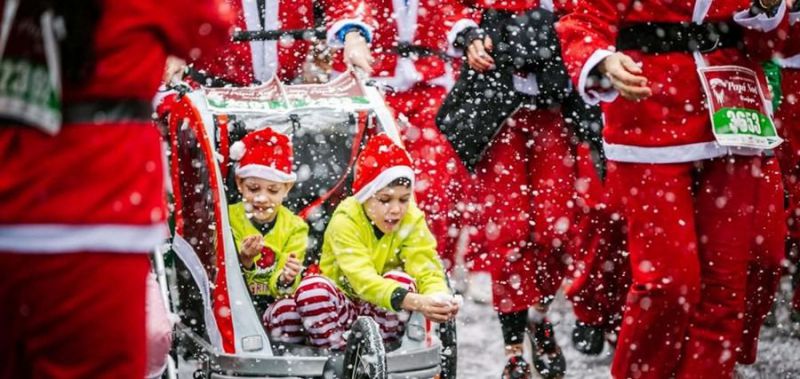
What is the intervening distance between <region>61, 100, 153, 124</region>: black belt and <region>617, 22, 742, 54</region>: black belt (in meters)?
3.05

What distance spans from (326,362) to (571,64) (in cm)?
139

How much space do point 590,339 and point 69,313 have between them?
17.6ft

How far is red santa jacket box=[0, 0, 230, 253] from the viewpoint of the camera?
10.3 ft

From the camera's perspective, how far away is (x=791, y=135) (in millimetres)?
8188

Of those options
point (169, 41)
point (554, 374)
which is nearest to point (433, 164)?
point (554, 374)

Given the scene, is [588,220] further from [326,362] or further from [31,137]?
[31,137]

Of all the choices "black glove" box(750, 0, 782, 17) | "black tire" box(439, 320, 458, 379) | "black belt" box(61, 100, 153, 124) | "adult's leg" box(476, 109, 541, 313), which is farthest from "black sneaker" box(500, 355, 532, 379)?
"black belt" box(61, 100, 153, 124)

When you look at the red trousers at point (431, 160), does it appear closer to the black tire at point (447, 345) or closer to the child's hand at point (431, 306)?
the black tire at point (447, 345)

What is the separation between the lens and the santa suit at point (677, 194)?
5.95 meters

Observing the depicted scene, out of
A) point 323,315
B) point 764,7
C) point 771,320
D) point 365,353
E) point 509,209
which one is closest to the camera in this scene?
point 365,353

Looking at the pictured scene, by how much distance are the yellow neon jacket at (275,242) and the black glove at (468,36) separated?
1.58m

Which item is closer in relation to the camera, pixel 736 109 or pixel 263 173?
pixel 736 109

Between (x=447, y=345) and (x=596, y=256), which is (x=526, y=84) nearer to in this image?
(x=596, y=256)

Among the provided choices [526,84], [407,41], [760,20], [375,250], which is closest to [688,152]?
[760,20]
